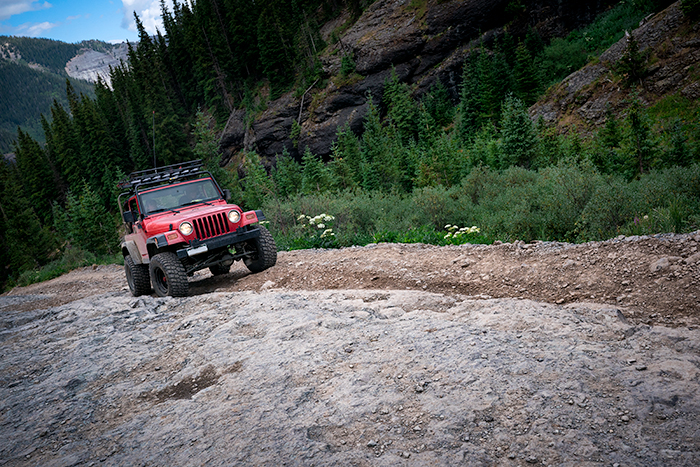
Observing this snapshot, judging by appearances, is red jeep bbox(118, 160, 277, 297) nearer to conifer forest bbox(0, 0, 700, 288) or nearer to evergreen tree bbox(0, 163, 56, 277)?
conifer forest bbox(0, 0, 700, 288)

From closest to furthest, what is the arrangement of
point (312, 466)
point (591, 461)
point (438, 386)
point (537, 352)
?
1. point (591, 461)
2. point (312, 466)
3. point (438, 386)
4. point (537, 352)

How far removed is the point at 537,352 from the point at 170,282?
21.5ft

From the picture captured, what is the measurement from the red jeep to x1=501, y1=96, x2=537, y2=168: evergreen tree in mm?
13943

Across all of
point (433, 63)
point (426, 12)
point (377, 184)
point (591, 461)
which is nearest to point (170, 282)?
point (591, 461)

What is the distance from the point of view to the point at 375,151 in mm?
27031

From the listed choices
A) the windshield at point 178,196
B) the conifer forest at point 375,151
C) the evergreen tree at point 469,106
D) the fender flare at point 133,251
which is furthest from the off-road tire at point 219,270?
the evergreen tree at point 469,106

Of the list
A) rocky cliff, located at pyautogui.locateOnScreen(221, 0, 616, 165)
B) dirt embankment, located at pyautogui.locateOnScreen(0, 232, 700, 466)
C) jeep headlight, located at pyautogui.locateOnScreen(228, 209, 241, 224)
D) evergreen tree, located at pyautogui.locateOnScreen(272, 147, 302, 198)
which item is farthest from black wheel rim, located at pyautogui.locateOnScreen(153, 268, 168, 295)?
rocky cliff, located at pyautogui.locateOnScreen(221, 0, 616, 165)

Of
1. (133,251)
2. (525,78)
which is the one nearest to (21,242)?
(133,251)

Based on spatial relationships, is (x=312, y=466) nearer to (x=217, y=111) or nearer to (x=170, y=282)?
(x=170, y=282)

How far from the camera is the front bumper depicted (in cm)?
748

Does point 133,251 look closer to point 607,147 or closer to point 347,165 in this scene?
point 607,147

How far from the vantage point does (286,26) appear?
177 feet

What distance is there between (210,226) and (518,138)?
15.5m

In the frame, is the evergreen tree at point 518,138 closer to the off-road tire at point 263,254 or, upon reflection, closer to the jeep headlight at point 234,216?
the off-road tire at point 263,254
